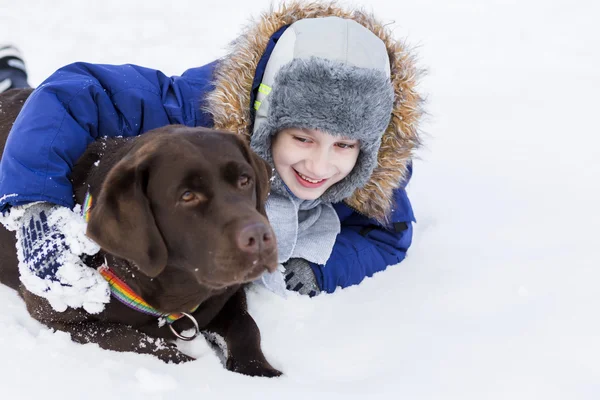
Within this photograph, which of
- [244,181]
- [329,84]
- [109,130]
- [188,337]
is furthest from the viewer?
[109,130]

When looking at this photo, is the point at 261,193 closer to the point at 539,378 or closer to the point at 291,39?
the point at 291,39

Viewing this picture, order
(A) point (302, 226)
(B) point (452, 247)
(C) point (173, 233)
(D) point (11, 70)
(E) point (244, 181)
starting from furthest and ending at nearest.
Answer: (D) point (11, 70) → (B) point (452, 247) → (A) point (302, 226) → (E) point (244, 181) → (C) point (173, 233)

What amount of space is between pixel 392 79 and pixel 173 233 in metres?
1.65

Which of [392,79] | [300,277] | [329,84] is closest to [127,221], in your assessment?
[329,84]

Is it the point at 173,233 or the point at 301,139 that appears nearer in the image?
the point at 173,233

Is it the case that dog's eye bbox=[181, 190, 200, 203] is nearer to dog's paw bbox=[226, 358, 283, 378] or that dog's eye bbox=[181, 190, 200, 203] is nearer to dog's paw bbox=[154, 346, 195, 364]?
dog's paw bbox=[154, 346, 195, 364]

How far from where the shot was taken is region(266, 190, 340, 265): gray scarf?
11.9 feet

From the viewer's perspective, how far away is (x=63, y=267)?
2.67m

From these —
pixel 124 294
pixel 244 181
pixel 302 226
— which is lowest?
pixel 302 226

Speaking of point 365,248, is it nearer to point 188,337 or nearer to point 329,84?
point 329,84

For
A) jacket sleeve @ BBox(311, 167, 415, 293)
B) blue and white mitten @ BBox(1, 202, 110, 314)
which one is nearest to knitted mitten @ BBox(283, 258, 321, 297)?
jacket sleeve @ BBox(311, 167, 415, 293)

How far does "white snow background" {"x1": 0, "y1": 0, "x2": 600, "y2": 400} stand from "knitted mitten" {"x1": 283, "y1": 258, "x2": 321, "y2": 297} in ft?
0.33

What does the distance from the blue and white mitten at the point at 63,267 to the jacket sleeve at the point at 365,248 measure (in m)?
1.35

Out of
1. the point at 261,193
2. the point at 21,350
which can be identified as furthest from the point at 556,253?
the point at 21,350
